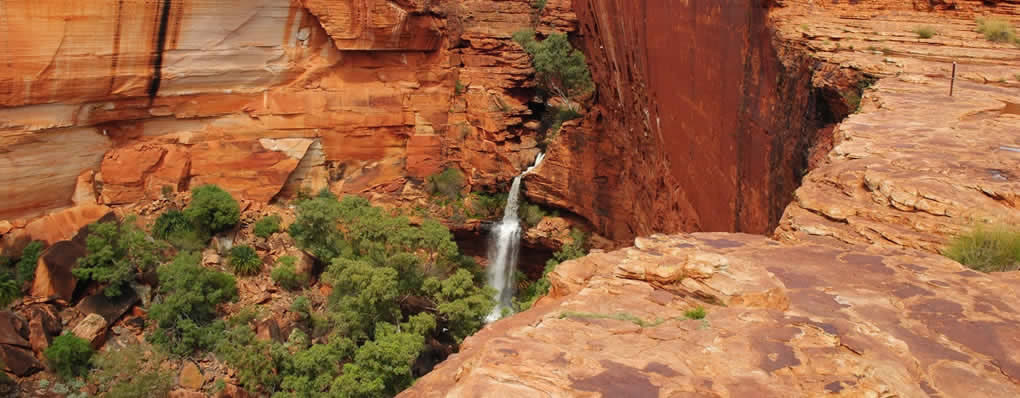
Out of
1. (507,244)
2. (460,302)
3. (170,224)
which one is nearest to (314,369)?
(460,302)

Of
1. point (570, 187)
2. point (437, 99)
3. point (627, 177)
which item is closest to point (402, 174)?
point (437, 99)

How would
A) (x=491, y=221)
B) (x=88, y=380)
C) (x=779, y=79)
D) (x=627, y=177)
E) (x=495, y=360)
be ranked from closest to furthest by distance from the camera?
(x=495, y=360) < (x=779, y=79) < (x=88, y=380) < (x=627, y=177) < (x=491, y=221)

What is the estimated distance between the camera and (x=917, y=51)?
926 centimetres

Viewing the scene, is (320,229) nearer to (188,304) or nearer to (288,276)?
(288,276)

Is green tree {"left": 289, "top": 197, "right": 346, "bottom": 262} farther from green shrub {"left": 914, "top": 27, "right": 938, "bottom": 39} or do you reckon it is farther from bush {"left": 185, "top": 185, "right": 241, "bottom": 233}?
green shrub {"left": 914, "top": 27, "right": 938, "bottom": 39}

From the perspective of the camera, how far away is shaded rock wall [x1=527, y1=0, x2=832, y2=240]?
29.7 feet

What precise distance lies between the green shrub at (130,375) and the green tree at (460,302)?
6353mm

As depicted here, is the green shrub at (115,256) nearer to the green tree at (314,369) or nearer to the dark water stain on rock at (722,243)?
the green tree at (314,369)

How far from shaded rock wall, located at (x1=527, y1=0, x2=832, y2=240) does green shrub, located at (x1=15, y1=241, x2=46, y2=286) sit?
14539 mm

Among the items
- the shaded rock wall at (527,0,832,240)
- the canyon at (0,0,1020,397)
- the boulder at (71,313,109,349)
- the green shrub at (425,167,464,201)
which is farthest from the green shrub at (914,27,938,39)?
the boulder at (71,313,109,349)

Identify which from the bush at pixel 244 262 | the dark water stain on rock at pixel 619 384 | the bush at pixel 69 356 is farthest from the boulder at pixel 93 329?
the dark water stain on rock at pixel 619 384

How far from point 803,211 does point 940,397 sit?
2.84 metres

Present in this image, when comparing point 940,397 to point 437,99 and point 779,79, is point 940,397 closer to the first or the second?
point 779,79

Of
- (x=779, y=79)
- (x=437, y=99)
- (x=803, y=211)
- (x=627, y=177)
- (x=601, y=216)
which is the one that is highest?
(x=779, y=79)
